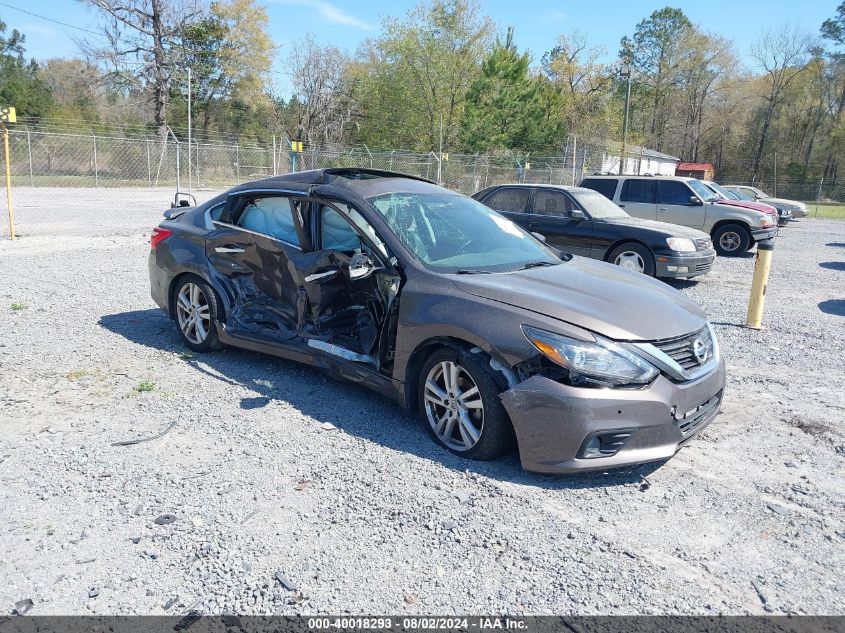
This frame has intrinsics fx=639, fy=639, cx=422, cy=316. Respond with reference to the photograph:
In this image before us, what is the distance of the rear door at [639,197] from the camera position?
46.2ft

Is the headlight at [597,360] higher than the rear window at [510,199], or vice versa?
the rear window at [510,199]

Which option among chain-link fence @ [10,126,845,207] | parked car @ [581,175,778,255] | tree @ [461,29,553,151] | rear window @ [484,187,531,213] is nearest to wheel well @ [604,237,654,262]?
rear window @ [484,187,531,213]

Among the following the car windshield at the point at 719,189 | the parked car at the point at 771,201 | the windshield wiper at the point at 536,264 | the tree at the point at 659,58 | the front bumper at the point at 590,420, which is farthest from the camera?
the tree at the point at 659,58

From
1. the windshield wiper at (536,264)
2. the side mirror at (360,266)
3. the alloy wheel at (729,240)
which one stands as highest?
the windshield wiper at (536,264)

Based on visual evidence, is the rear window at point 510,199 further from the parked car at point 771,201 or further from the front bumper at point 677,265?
the parked car at point 771,201

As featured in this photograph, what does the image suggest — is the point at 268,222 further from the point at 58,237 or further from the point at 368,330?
the point at 58,237

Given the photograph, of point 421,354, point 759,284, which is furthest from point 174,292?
point 759,284

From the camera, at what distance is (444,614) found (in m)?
2.53

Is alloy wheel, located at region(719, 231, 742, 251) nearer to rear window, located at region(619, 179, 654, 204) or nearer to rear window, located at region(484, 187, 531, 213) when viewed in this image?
rear window, located at region(619, 179, 654, 204)

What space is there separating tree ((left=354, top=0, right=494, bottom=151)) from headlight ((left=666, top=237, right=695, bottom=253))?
4001 centimetres

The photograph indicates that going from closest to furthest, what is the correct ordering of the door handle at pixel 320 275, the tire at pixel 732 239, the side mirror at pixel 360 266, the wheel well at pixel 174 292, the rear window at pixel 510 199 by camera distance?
the side mirror at pixel 360 266, the door handle at pixel 320 275, the wheel well at pixel 174 292, the rear window at pixel 510 199, the tire at pixel 732 239

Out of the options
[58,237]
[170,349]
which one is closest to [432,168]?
[58,237]

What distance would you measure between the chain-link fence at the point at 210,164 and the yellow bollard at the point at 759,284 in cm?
2359

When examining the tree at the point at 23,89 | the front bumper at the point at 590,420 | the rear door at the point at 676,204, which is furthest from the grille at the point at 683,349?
the tree at the point at 23,89
